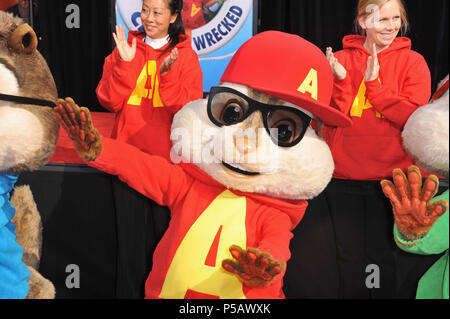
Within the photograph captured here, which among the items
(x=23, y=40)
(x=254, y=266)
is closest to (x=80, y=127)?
(x=23, y=40)

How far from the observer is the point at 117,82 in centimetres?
169

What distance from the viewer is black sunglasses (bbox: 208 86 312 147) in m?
1.12

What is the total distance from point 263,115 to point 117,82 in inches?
29.9

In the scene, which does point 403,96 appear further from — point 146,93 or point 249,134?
point 146,93

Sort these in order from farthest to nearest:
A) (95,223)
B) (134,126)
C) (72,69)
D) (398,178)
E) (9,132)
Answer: (72,69) → (134,126) → (95,223) → (9,132) → (398,178)

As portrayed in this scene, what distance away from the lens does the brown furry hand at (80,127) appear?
1051 millimetres

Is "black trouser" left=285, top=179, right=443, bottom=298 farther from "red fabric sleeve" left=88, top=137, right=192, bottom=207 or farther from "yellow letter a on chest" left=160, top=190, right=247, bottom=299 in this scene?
"red fabric sleeve" left=88, top=137, right=192, bottom=207

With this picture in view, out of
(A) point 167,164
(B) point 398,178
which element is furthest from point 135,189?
(B) point 398,178

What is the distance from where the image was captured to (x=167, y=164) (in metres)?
1.27

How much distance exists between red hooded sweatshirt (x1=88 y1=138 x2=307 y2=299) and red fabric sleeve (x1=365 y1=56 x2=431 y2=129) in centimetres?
43

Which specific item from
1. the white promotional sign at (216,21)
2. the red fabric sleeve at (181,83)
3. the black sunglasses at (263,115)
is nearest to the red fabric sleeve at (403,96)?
the black sunglasses at (263,115)

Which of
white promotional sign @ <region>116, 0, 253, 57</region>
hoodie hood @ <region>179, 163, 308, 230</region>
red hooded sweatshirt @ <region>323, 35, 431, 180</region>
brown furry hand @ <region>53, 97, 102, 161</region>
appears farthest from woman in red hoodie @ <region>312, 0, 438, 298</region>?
white promotional sign @ <region>116, 0, 253, 57</region>
